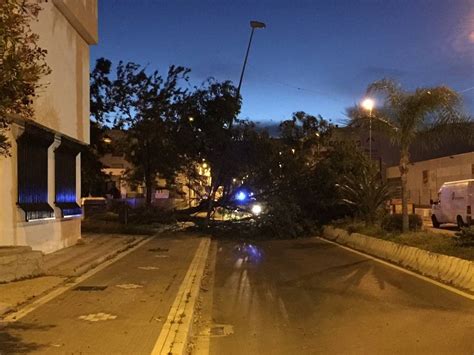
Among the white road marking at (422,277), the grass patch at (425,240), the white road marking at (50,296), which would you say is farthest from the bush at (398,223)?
the white road marking at (50,296)

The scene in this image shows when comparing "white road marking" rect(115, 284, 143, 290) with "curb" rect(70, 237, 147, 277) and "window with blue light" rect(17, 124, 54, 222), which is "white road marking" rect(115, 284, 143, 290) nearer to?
"curb" rect(70, 237, 147, 277)

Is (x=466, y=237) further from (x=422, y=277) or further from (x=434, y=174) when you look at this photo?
(x=434, y=174)

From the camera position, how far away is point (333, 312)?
9414 mm

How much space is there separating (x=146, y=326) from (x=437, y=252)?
27.7 ft

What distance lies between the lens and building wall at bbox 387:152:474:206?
49219 mm

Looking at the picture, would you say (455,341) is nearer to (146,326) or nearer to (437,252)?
(146,326)

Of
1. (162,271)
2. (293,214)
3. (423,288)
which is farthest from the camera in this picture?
(293,214)

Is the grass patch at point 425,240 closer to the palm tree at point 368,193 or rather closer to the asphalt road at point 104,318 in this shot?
the palm tree at point 368,193

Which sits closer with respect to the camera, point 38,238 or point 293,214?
point 38,238

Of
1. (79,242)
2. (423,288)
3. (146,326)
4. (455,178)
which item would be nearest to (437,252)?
(423,288)

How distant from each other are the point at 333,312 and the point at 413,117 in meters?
10.0

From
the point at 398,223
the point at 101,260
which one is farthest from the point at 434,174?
the point at 101,260

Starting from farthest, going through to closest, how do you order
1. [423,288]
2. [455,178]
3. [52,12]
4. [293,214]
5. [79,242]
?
[455,178]
[293,214]
[79,242]
[52,12]
[423,288]

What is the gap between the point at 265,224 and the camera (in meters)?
25.7
